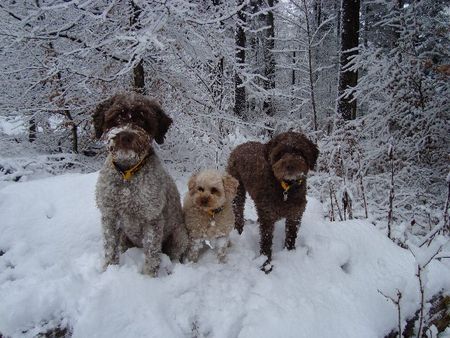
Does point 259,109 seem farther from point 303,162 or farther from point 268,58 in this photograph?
point 303,162

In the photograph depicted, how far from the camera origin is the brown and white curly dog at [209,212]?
12.1ft

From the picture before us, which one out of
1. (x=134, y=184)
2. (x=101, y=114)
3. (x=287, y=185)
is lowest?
(x=287, y=185)

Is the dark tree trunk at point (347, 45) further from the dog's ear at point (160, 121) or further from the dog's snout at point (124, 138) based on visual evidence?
the dog's snout at point (124, 138)

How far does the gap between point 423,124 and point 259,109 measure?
8.97 m

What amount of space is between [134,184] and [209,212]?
0.98 metres

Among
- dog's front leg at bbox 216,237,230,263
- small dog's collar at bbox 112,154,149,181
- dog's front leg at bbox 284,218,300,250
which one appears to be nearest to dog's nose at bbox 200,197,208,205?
dog's front leg at bbox 216,237,230,263

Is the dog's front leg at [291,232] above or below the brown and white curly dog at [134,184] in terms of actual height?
below

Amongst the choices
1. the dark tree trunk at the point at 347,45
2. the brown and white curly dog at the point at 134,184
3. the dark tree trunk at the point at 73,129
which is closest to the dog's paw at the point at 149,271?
the brown and white curly dog at the point at 134,184

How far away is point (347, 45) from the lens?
8.76 metres

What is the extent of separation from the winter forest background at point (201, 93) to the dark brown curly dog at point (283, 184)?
1701 millimetres

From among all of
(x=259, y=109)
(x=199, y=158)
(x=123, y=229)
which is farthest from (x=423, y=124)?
(x=259, y=109)

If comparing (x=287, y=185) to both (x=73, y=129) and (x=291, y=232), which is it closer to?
(x=291, y=232)

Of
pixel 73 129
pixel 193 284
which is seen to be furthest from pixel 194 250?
pixel 73 129

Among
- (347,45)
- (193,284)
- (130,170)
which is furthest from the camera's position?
(347,45)
